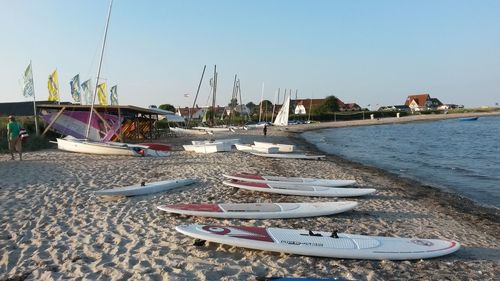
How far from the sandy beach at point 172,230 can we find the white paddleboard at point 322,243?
4.6 inches

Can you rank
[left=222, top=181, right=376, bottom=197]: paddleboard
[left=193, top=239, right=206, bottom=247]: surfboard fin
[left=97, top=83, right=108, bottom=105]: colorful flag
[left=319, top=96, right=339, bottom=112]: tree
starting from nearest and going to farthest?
[left=193, top=239, right=206, bottom=247]: surfboard fin → [left=222, top=181, right=376, bottom=197]: paddleboard → [left=97, top=83, right=108, bottom=105]: colorful flag → [left=319, top=96, right=339, bottom=112]: tree

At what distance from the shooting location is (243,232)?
5965 millimetres

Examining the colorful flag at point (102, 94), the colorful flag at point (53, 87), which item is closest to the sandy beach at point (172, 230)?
the colorful flag at point (53, 87)

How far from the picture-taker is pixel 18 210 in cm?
796

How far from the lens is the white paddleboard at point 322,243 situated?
18.3ft

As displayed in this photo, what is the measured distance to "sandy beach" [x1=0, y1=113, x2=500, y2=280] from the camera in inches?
201

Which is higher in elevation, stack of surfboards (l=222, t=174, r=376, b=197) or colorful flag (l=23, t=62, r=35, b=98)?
colorful flag (l=23, t=62, r=35, b=98)

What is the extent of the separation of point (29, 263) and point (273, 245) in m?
3.27

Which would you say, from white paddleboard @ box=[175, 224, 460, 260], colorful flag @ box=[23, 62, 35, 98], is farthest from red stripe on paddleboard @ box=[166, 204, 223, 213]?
colorful flag @ box=[23, 62, 35, 98]

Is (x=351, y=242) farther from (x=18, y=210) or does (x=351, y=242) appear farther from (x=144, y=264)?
(x=18, y=210)

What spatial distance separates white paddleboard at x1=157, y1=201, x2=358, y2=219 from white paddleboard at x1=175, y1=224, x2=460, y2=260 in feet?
3.97

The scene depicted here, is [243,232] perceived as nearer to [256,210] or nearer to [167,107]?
[256,210]

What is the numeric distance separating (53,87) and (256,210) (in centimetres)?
1996

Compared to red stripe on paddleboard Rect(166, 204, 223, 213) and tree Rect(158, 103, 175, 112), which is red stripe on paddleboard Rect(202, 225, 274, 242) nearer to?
red stripe on paddleboard Rect(166, 204, 223, 213)
